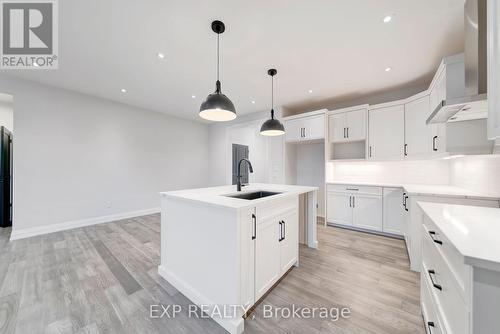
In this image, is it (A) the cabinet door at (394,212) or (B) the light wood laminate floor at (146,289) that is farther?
(A) the cabinet door at (394,212)

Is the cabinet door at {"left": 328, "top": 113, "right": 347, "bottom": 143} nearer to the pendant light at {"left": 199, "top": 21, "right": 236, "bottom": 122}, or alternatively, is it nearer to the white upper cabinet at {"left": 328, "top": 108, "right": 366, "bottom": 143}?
the white upper cabinet at {"left": 328, "top": 108, "right": 366, "bottom": 143}

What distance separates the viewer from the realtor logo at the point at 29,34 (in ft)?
5.98

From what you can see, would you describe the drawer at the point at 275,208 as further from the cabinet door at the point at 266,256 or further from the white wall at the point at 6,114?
the white wall at the point at 6,114

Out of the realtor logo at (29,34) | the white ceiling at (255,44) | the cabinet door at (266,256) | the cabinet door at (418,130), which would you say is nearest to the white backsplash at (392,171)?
the cabinet door at (418,130)

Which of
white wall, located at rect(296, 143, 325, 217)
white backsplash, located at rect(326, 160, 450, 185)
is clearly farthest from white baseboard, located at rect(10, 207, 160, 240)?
white backsplash, located at rect(326, 160, 450, 185)

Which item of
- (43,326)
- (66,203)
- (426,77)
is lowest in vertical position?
(43,326)

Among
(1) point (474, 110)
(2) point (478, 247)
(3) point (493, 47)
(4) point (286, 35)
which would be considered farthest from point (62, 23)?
(1) point (474, 110)

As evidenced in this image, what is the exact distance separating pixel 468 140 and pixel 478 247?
2041 millimetres

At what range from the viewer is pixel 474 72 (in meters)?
1.29

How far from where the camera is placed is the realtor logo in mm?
1823

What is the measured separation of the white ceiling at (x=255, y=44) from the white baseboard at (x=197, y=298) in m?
2.68

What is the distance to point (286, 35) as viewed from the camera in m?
2.10

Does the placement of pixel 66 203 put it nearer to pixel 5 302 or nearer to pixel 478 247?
pixel 5 302

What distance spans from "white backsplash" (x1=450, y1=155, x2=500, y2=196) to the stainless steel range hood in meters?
1.05
